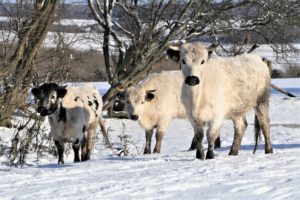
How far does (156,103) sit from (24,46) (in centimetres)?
610

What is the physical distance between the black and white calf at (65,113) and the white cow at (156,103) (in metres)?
1.06

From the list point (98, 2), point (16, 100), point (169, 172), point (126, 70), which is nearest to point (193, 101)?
point (169, 172)

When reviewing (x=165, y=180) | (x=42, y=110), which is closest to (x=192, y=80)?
(x=165, y=180)

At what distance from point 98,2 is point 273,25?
7552 mm

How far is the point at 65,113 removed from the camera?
478 inches

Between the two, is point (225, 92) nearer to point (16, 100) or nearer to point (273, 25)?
point (16, 100)

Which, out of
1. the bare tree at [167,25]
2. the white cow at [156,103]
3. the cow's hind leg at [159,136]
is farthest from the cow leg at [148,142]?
the bare tree at [167,25]

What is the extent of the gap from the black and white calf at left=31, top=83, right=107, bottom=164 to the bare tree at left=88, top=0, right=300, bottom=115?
10.3m

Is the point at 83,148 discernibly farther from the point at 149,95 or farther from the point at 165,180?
the point at 165,180

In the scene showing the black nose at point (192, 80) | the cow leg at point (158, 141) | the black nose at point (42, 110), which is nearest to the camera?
the black nose at point (192, 80)

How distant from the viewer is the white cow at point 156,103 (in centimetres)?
1358

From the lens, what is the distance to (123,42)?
27.0 metres

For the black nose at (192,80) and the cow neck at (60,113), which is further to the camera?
the cow neck at (60,113)

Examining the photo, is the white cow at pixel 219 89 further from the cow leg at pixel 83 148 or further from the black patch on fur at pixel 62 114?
the cow leg at pixel 83 148
